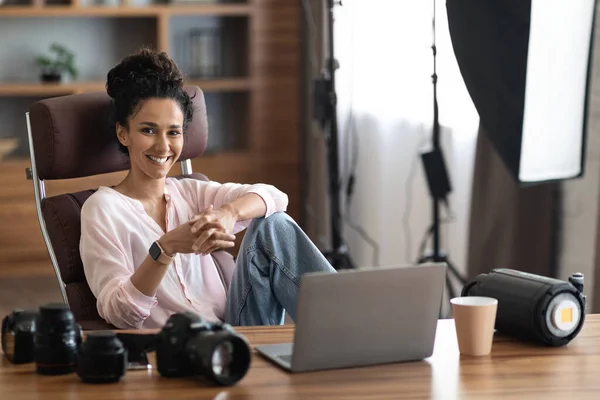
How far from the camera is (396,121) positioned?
3.99m

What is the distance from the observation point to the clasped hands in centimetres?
200

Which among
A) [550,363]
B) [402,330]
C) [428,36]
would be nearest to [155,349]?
[402,330]

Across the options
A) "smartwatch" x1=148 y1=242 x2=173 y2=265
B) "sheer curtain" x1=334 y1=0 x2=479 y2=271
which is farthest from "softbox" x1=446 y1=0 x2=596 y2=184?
"smartwatch" x1=148 y1=242 x2=173 y2=265

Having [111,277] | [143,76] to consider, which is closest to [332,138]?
[143,76]

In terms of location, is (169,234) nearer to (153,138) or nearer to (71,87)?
(153,138)

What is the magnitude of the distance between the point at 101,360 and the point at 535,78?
2010mm

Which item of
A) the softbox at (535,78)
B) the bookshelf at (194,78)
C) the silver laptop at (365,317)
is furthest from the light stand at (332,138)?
the silver laptop at (365,317)

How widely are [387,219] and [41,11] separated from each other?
1.91 metres

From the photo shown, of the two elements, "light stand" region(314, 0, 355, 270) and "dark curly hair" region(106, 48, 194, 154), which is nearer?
"dark curly hair" region(106, 48, 194, 154)

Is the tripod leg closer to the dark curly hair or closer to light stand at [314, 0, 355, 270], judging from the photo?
light stand at [314, 0, 355, 270]

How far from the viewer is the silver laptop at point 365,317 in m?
1.46

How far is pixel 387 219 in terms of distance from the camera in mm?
4102

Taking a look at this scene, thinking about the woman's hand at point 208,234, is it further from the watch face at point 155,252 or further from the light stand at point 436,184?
the light stand at point 436,184

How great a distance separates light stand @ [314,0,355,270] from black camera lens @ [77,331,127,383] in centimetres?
282
